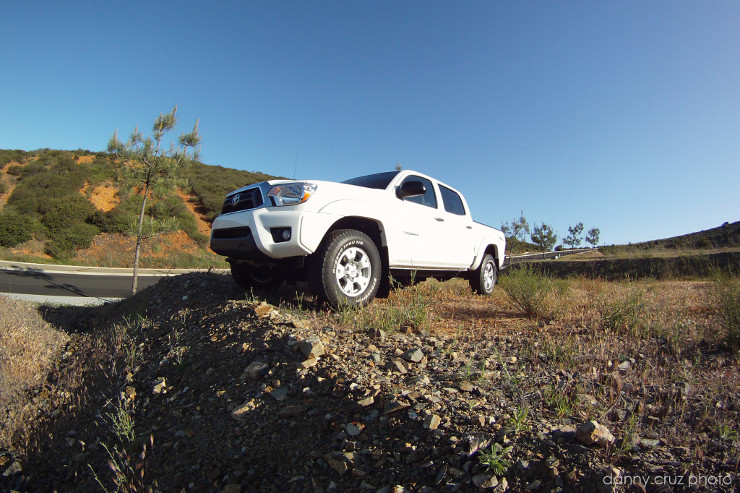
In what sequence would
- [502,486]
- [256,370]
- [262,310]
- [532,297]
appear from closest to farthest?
[502,486]
[256,370]
[262,310]
[532,297]

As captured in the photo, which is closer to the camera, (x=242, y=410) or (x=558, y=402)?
(x=558, y=402)

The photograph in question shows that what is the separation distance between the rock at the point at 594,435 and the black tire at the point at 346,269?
8.14 feet

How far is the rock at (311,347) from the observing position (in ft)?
9.19

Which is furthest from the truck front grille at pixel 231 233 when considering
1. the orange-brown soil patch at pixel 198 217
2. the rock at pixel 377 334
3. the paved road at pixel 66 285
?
the orange-brown soil patch at pixel 198 217

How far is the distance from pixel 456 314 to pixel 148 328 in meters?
3.76

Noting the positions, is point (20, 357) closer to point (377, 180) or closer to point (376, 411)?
point (376, 411)

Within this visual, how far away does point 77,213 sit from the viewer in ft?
88.0

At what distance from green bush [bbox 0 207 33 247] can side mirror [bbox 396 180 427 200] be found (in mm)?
29834

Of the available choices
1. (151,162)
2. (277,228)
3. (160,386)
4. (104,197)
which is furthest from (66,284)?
(104,197)

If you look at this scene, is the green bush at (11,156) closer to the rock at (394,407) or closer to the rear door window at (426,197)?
the rear door window at (426,197)

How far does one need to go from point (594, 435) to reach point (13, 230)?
3301cm

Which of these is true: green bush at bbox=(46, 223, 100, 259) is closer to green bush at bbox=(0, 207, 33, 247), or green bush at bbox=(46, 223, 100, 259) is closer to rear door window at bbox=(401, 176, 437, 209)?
green bush at bbox=(0, 207, 33, 247)

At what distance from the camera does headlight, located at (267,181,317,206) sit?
3838 mm

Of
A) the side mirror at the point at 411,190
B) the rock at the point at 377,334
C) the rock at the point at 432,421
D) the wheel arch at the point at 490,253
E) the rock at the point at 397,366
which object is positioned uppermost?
the side mirror at the point at 411,190
